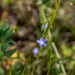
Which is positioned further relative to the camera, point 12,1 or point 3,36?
point 12,1

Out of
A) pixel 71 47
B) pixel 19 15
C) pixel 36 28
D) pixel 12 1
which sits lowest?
pixel 71 47

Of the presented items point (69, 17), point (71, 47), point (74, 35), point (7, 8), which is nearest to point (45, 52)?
point (71, 47)

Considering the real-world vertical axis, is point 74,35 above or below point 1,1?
below

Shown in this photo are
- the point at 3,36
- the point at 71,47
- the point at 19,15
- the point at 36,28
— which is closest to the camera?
the point at 3,36

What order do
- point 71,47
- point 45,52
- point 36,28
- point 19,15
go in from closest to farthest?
point 45,52
point 71,47
point 36,28
point 19,15

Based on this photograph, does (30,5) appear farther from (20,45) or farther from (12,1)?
(20,45)

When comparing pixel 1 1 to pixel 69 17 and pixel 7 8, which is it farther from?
pixel 69 17

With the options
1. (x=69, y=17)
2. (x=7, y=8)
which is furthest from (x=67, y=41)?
(x=7, y=8)

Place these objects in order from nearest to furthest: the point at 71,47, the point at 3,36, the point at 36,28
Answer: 1. the point at 3,36
2. the point at 71,47
3. the point at 36,28

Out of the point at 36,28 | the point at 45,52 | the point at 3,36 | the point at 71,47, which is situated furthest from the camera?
the point at 36,28
